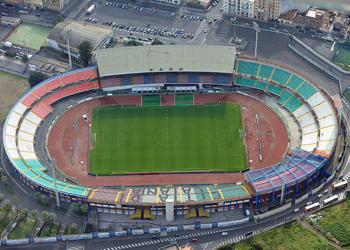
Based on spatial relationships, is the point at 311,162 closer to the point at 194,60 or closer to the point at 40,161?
the point at 194,60

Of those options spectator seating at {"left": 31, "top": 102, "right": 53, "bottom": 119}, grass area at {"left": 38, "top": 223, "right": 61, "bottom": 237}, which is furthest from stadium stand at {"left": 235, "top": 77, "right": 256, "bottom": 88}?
grass area at {"left": 38, "top": 223, "right": 61, "bottom": 237}

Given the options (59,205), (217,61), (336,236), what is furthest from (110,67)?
(336,236)

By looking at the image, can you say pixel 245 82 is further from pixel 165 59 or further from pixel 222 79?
pixel 165 59

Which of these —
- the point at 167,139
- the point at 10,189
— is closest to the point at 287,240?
the point at 167,139

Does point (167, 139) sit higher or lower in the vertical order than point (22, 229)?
higher

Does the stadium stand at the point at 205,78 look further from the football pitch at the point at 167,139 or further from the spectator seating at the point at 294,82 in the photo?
the spectator seating at the point at 294,82

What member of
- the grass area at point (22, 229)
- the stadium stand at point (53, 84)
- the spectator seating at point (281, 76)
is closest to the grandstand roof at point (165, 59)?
the spectator seating at point (281, 76)
